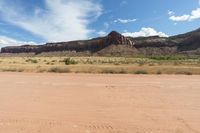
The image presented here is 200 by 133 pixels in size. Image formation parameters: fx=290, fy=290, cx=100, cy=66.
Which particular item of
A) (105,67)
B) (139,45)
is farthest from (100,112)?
(139,45)

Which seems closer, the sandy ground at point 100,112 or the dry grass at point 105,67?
the sandy ground at point 100,112

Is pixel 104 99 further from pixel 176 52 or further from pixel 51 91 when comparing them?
pixel 176 52

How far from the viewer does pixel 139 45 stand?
16488 cm

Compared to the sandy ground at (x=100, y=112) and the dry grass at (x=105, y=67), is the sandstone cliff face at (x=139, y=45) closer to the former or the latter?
the dry grass at (x=105, y=67)

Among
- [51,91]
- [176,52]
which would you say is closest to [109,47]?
[176,52]

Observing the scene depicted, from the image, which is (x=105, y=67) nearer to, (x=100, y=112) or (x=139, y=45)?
(x=100, y=112)

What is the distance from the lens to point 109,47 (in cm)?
15875

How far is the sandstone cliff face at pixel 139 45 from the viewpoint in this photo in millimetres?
140250

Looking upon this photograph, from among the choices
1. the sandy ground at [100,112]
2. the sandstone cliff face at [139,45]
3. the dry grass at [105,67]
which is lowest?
the sandy ground at [100,112]

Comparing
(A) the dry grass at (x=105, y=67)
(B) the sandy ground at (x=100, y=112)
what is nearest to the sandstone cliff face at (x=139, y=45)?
(A) the dry grass at (x=105, y=67)

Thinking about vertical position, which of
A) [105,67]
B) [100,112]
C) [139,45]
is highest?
[139,45]

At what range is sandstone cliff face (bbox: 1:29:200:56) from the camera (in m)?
140

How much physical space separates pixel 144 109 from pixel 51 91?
5.92 metres

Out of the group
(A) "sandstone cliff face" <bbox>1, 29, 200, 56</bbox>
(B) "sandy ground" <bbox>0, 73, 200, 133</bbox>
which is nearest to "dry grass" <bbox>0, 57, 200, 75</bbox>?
(B) "sandy ground" <bbox>0, 73, 200, 133</bbox>
